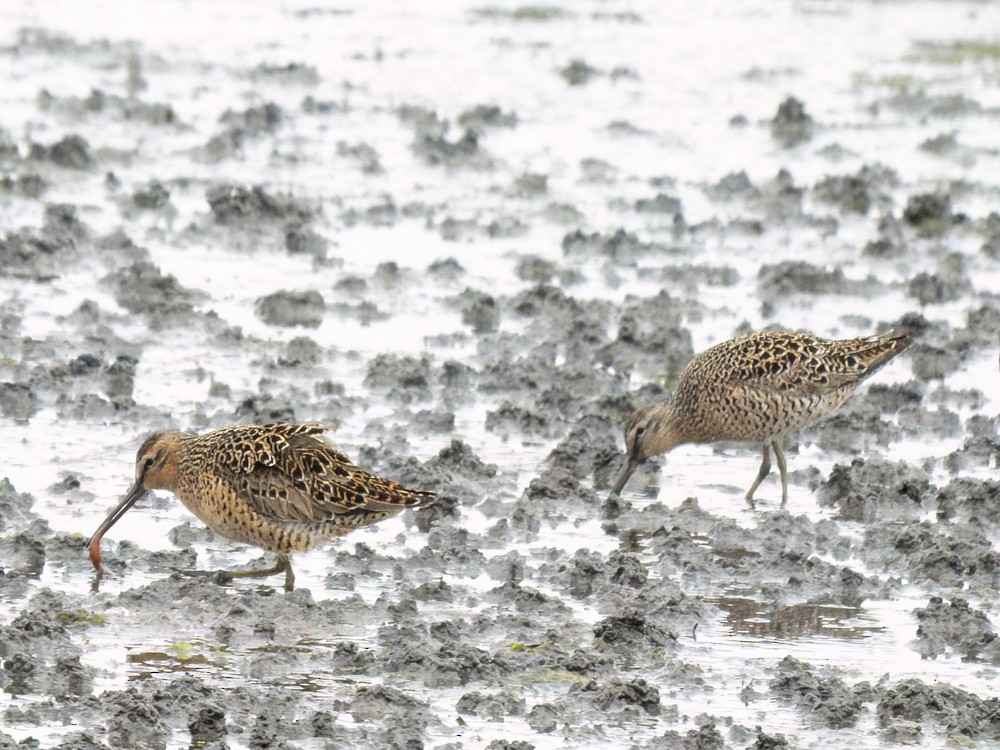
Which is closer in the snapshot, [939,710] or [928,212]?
[939,710]

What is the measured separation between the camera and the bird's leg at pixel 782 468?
1138cm

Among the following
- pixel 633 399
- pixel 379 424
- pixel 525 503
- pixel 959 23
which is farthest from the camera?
pixel 959 23

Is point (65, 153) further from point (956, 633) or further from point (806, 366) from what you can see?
point (956, 633)

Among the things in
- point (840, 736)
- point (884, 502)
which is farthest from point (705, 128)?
point (840, 736)

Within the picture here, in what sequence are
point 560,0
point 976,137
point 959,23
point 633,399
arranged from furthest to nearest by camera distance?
point 560,0 < point 959,23 < point 976,137 < point 633,399

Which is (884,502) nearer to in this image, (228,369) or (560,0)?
(228,369)

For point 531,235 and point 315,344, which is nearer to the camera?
point 315,344

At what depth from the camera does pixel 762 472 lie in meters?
11.7

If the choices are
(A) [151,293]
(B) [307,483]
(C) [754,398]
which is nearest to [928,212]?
(C) [754,398]

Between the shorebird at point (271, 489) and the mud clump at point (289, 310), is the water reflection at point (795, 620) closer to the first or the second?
the shorebird at point (271, 489)

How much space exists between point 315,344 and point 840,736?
6168 millimetres

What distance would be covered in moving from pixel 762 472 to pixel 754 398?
44 centimetres

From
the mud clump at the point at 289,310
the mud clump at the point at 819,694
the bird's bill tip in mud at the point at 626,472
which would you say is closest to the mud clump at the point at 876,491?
the bird's bill tip in mud at the point at 626,472

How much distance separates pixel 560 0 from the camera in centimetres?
3039
